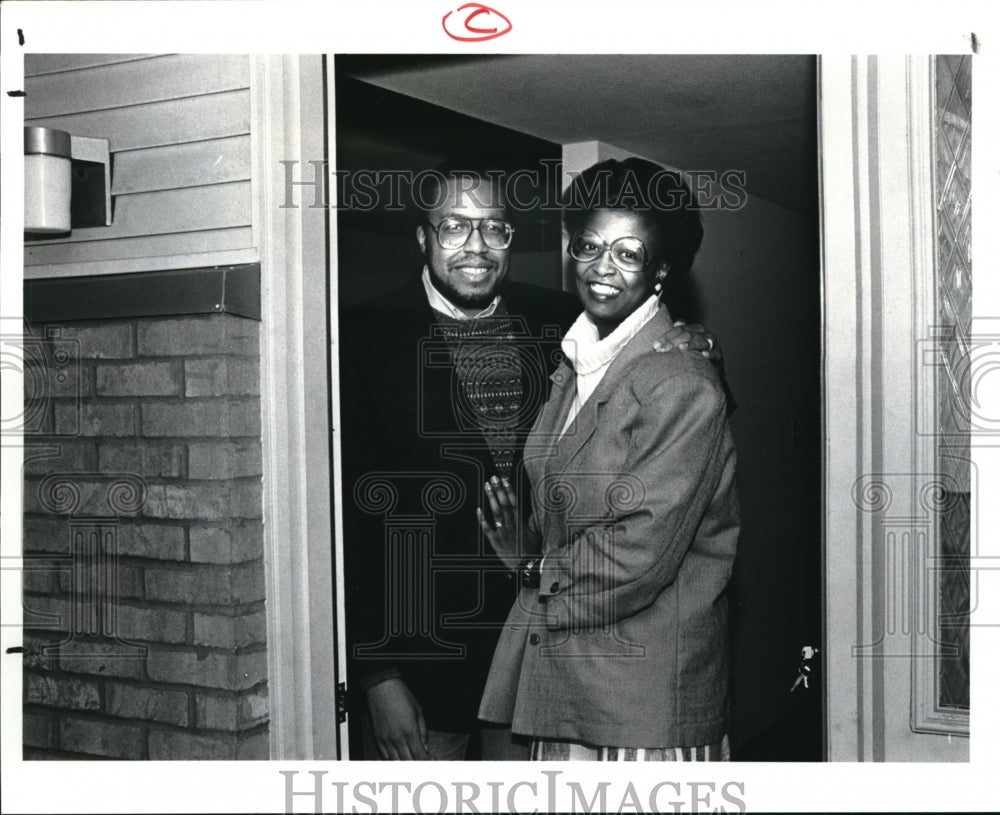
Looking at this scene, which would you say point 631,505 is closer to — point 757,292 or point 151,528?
point 757,292

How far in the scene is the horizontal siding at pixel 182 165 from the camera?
9.22ft

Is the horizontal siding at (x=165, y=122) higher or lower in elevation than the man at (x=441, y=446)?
higher

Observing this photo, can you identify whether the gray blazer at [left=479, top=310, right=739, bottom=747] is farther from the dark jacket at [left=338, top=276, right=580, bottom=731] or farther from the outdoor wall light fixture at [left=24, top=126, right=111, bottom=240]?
the outdoor wall light fixture at [left=24, top=126, right=111, bottom=240]

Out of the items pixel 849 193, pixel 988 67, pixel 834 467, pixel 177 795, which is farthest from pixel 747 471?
pixel 177 795

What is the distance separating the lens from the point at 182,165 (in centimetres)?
284

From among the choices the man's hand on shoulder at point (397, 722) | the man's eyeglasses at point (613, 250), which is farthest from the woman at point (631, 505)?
the man's hand on shoulder at point (397, 722)

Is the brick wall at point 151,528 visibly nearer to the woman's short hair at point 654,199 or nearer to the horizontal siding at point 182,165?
the horizontal siding at point 182,165

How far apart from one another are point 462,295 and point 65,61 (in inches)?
47.3

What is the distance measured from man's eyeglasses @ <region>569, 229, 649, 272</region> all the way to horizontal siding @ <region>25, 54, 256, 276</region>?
819 millimetres

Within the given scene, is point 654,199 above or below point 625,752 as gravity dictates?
above

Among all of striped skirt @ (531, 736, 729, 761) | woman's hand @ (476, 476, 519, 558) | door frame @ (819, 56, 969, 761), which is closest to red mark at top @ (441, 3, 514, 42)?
door frame @ (819, 56, 969, 761)

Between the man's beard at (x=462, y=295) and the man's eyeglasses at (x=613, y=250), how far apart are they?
21 cm

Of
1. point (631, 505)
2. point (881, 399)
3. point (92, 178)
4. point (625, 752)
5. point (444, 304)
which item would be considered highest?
point (92, 178)

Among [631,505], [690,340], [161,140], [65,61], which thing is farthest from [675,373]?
[65,61]
